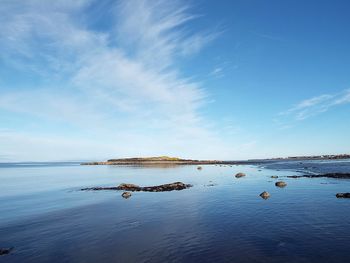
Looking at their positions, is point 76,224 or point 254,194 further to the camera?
point 254,194

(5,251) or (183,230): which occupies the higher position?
(183,230)

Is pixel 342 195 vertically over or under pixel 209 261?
over

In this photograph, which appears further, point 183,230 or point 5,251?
point 183,230

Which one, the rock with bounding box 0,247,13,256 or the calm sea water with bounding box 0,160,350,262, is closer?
the calm sea water with bounding box 0,160,350,262

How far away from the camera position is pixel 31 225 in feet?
90.1

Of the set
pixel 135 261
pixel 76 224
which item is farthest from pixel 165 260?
pixel 76 224

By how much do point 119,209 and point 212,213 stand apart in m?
11.6

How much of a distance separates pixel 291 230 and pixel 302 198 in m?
16.4

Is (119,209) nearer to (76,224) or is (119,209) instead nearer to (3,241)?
(76,224)

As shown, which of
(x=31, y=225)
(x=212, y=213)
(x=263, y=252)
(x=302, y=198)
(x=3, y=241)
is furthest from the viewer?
(x=302, y=198)

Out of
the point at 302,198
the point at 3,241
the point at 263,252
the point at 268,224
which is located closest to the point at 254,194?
the point at 302,198

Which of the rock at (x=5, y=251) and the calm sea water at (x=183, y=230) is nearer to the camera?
the calm sea water at (x=183, y=230)

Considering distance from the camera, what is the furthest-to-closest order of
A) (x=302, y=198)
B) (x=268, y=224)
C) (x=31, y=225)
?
1. (x=302, y=198)
2. (x=31, y=225)
3. (x=268, y=224)

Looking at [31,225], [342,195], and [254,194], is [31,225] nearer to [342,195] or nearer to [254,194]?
[254,194]
